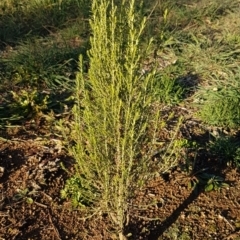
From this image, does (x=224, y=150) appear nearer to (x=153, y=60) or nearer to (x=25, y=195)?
(x=153, y=60)

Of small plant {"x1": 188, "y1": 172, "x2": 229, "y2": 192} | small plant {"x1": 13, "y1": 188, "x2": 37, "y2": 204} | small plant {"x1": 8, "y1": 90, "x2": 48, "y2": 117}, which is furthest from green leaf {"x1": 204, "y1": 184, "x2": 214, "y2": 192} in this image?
small plant {"x1": 8, "y1": 90, "x2": 48, "y2": 117}

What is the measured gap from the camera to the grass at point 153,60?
502 cm

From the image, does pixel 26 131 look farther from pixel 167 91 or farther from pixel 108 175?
pixel 108 175

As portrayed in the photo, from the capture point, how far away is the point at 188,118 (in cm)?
514

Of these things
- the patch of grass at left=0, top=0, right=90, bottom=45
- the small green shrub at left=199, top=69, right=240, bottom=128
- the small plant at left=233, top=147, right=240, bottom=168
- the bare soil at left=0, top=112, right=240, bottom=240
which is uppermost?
the patch of grass at left=0, top=0, right=90, bottom=45

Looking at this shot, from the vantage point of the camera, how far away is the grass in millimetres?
5016

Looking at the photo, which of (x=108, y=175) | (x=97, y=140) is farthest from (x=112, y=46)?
(x=108, y=175)

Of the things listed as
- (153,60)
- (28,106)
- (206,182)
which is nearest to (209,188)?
(206,182)

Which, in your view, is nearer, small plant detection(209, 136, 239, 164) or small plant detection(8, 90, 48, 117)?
small plant detection(209, 136, 239, 164)

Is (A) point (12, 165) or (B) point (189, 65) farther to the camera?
(B) point (189, 65)

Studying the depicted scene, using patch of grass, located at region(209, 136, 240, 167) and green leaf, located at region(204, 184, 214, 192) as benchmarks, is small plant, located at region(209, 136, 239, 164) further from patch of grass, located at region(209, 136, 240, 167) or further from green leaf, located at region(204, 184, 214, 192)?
green leaf, located at region(204, 184, 214, 192)

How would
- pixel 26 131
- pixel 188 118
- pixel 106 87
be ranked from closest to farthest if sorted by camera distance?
pixel 106 87 < pixel 26 131 < pixel 188 118

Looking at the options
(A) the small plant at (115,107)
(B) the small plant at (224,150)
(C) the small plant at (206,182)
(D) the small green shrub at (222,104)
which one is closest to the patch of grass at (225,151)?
(B) the small plant at (224,150)

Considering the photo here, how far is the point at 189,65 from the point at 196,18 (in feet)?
5.76
